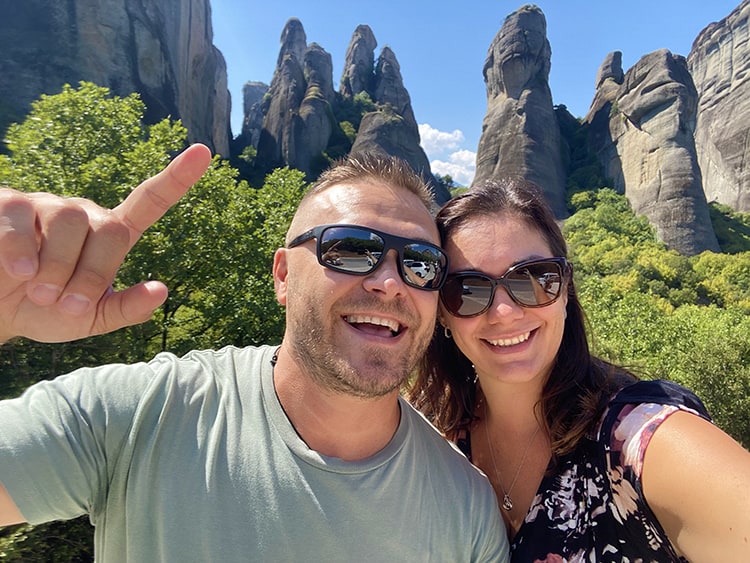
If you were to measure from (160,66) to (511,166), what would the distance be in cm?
2739

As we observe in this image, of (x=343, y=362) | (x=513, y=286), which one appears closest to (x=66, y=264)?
(x=343, y=362)

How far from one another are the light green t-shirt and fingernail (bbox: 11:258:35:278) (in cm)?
41

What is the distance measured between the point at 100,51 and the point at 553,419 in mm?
32332

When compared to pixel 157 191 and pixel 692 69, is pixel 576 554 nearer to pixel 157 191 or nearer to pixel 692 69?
pixel 157 191

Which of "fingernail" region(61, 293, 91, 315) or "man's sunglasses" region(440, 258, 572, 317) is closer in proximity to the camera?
"fingernail" region(61, 293, 91, 315)

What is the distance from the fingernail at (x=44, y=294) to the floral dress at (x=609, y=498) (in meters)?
1.80

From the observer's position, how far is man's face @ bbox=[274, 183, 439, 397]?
1.58m

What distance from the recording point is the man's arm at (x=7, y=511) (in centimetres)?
116

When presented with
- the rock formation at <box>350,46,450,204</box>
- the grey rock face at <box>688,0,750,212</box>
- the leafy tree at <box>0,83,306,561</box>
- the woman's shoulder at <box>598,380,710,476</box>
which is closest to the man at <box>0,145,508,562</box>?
the woman's shoulder at <box>598,380,710,476</box>

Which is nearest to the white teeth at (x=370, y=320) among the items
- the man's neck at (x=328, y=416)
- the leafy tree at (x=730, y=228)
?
the man's neck at (x=328, y=416)

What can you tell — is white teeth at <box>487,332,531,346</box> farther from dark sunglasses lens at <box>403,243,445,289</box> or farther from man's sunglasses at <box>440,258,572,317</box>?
dark sunglasses lens at <box>403,243,445,289</box>

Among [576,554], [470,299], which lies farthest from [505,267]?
[576,554]

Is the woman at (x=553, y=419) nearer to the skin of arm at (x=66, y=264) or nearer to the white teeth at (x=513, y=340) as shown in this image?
the white teeth at (x=513, y=340)

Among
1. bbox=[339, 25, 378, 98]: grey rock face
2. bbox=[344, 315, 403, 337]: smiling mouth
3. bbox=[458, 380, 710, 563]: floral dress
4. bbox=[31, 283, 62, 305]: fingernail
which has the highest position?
bbox=[339, 25, 378, 98]: grey rock face
